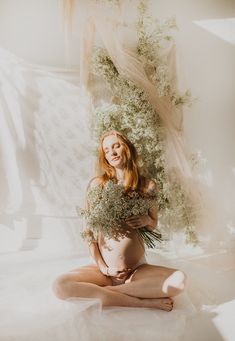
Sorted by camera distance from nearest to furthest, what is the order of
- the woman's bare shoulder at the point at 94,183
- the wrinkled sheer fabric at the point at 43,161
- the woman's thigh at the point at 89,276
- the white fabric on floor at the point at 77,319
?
the white fabric on floor at the point at 77,319 → the woman's thigh at the point at 89,276 → the woman's bare shoulder at the point at 94,183 → the wrinkled sheer fabric at the point at 43,161

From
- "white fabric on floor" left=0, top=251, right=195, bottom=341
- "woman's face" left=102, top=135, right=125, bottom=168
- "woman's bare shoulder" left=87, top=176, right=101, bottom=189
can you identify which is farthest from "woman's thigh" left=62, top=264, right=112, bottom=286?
"woman's face" left=102, top=135, right=125, bottom=168

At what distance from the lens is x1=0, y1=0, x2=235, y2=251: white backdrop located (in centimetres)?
322

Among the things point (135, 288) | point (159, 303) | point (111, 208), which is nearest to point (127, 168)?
point (111, 208)

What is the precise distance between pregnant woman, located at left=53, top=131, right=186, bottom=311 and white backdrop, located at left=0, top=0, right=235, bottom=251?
2.66 feet

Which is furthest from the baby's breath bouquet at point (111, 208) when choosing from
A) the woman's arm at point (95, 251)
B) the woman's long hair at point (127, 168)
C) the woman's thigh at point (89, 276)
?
the woman's thigh at point (89, 276)

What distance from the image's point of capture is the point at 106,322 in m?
2.34

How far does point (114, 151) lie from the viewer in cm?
293

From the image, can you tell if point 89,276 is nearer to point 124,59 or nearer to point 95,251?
point 95,251

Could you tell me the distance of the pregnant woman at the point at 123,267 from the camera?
2.49 m

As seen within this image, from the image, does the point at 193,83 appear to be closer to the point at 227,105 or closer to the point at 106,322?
the point at 227,105

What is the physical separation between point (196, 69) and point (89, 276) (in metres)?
2.06

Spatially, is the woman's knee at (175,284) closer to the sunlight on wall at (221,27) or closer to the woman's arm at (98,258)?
the woman's arm at (98,258)

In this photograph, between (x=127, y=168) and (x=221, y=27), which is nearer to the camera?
(x=127, y=168)

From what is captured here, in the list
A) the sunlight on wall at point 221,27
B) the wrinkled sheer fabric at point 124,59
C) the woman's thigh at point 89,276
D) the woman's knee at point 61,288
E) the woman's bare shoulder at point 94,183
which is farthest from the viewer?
the sunlight on wall at point 221,27
